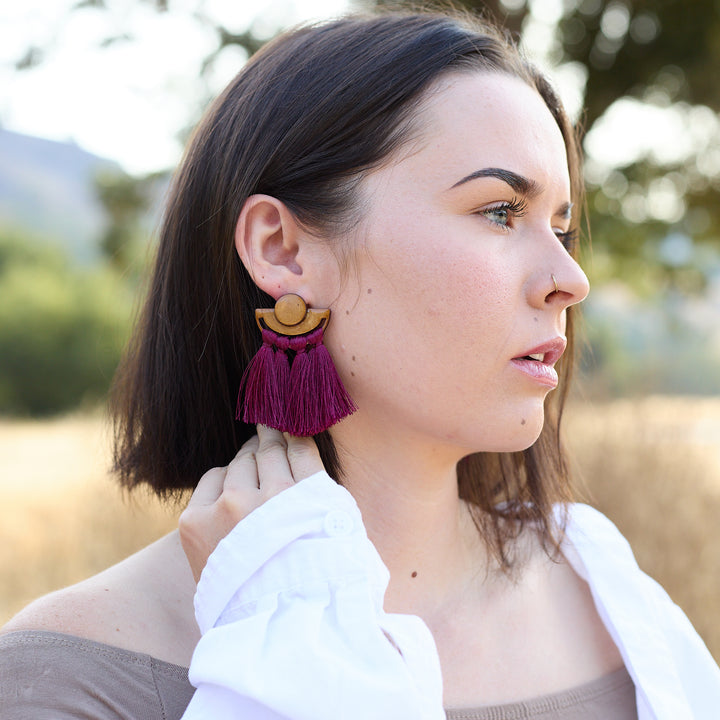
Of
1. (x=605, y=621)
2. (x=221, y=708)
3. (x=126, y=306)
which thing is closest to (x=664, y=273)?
A: (x=605, y=621)

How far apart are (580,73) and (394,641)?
790 centimetres

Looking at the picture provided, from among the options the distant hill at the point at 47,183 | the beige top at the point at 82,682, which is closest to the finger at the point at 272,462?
the beige top at the point at 82,682

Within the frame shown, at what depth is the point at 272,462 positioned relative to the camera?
5.03 ft

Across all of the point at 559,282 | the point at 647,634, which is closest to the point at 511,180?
the point at 559,282

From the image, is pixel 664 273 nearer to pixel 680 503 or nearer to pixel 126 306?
pixel 680 503

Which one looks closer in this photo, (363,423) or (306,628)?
(306,628)

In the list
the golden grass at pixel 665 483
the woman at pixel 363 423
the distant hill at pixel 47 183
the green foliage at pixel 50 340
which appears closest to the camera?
the woman at pixel 363 423

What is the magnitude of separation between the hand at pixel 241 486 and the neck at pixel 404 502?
0.16 m

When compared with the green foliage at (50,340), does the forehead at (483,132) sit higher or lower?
higher

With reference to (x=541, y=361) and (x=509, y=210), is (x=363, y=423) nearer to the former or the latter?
(x=541, y=361)

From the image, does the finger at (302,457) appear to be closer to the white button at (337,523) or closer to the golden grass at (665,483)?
the white button at (337,523)

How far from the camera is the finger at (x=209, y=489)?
1.49 metres

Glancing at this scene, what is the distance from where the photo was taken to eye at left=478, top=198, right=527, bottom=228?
1547mm

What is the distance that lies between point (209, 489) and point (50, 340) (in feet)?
71.4
